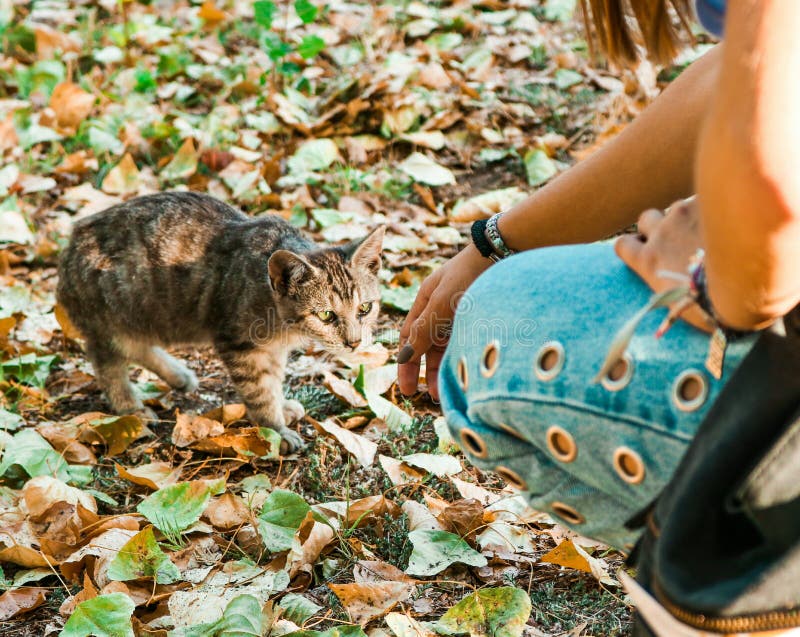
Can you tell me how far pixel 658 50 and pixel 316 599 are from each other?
137 centimetres

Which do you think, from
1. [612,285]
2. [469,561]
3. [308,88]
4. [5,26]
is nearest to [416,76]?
[308,88]

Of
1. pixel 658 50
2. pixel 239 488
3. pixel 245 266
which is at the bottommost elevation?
pixel 239 488

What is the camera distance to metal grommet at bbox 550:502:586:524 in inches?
47.2

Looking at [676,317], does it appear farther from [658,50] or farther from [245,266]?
[245,266]

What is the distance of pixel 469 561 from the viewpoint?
185 cm

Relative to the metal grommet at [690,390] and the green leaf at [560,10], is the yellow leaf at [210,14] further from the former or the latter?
the metal grommet at [690,390]

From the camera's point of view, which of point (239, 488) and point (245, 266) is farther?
point (245, 266)

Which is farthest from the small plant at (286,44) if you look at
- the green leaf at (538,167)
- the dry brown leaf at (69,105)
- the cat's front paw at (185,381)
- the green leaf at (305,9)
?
the cat's front paw at (185,381)

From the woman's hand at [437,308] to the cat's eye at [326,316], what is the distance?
88cm

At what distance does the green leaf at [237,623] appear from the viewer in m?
1.63

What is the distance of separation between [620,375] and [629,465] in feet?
0.38

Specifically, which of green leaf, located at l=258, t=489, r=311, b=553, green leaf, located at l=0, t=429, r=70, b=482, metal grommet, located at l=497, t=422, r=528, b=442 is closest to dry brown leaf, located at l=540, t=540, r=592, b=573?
→ green leaf, located at l=258, t=489, r=311, b=553

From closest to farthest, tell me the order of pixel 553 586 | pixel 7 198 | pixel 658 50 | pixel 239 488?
pixel 658 50 < pixel 553 586 < pixel 239 488 < pixel 7 198

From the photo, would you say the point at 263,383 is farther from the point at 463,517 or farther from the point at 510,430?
the point at 510,430
